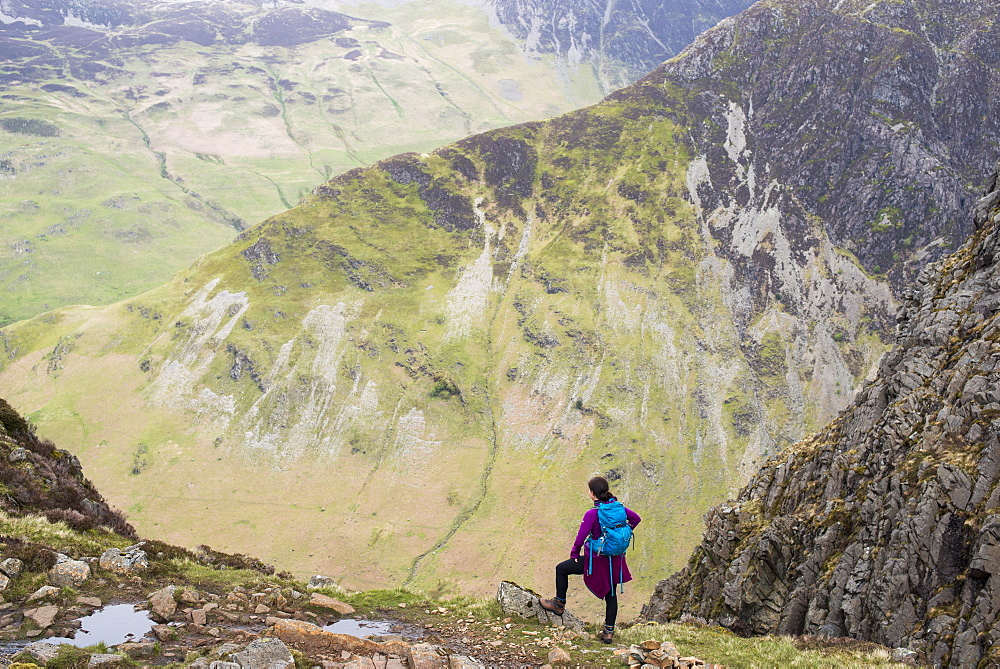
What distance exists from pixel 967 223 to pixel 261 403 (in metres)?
240

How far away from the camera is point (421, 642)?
1916cm

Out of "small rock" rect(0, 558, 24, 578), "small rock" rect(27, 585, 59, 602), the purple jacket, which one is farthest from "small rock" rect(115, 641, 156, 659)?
the purple jacket

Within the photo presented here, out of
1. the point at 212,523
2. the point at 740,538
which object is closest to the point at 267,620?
the point at 740,538

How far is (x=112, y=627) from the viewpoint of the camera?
643 inches

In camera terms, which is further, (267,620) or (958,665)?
(958,665)

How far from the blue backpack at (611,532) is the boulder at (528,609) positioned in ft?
13.1

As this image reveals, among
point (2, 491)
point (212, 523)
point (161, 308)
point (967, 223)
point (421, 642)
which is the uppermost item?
point (967, 223)

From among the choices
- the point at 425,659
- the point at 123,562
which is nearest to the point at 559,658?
the point at 425,659

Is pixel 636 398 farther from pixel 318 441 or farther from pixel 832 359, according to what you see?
pixel 318 441

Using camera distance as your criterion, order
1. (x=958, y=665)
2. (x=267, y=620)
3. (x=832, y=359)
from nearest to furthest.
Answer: (x=267, y=620) → (x=958, y=665) → (x=832, y=359)

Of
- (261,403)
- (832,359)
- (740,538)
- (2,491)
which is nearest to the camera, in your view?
(2,491)

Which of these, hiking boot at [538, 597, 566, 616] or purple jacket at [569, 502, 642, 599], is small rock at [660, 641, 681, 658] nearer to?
purple jacket at [569, 502, 642, 599]

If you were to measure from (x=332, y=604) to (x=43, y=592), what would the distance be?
9.22 metres

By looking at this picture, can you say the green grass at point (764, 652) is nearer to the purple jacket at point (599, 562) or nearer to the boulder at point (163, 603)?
the purple jacket at point (599, 562)
